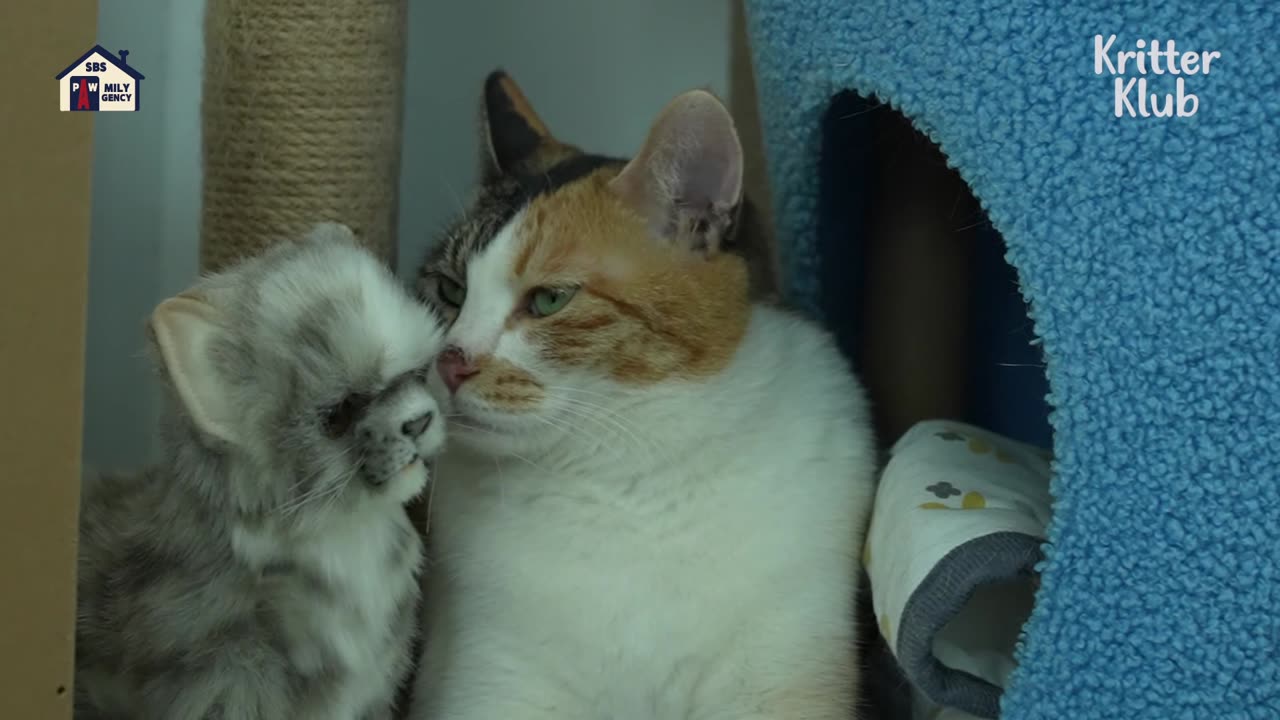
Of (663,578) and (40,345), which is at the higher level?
(40,345)

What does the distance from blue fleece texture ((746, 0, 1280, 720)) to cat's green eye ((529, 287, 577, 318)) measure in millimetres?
368

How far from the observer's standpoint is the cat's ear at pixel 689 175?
1120 mm

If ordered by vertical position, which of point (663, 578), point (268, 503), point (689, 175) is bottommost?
point (663, 578)

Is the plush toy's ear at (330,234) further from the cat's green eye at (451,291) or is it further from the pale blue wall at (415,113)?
the pale blue wall at (415,113)

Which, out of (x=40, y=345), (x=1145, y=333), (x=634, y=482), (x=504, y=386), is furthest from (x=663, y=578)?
(x=40, y=345)

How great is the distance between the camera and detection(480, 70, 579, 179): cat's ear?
1331 millimetres

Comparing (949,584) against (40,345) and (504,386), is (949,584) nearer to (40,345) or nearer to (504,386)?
(504,386)

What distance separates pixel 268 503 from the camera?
92 centimetres

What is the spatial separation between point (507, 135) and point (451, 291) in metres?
0.21

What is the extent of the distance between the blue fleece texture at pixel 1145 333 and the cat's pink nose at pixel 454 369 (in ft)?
1.50

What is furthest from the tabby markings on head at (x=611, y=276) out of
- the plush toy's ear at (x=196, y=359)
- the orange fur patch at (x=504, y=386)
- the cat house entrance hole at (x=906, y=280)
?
the cat house entrance hole at (x=906, y=280)

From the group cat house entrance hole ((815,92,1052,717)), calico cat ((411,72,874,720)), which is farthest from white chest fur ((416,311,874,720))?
cat house entrance hole ((815,92,1052,717))

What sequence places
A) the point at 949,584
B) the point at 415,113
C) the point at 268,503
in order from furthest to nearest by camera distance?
the point at 415,113 < the point at 949,584 < the point at 268,503

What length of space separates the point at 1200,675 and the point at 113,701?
2.75ft
